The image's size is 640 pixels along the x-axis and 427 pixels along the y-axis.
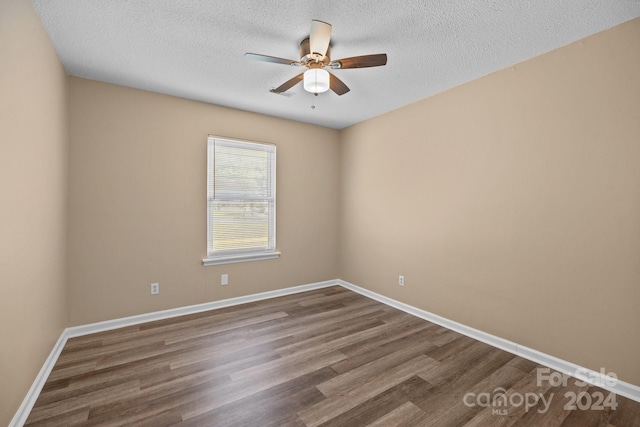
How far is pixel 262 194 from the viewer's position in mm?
Answer: 3934

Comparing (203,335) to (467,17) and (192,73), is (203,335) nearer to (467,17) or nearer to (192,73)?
(192,73)

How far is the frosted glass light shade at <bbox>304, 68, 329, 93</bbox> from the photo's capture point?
7.15 feet

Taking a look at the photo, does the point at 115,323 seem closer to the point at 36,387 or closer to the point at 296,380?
the point at 36,387

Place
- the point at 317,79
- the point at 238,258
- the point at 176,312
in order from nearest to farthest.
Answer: the point at 317,79, the point at 176,312, the point at 238,258

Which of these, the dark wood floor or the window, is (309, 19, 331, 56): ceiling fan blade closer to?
the window

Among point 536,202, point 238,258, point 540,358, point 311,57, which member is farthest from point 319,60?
point 540,358

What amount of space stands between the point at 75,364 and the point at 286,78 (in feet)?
10.4

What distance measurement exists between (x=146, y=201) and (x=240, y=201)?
1.08 metres

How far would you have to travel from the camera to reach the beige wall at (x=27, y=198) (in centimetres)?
148

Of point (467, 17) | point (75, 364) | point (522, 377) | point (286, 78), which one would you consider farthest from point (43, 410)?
point (467, 17)

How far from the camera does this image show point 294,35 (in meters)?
2.10

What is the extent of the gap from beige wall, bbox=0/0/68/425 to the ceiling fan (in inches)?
52.4

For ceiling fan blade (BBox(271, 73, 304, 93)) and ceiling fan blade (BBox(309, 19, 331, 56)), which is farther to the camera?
ceiling fan blade (BBox(271, 73, 304, 93))

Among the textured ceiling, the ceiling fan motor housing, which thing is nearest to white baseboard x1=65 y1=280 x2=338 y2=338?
the textured ceiling
